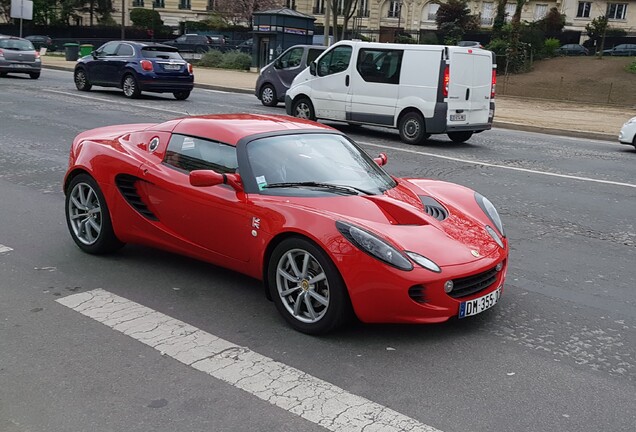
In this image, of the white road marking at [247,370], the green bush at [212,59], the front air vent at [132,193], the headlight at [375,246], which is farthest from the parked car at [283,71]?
the green bush at [212,59]

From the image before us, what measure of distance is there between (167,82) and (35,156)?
10130 millimetres

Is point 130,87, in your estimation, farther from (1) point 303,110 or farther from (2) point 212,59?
(2) point 212,59

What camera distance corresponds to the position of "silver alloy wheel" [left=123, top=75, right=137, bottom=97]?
2078 centimetres

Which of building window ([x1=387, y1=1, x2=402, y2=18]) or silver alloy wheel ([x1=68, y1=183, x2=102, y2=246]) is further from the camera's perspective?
building window ([x1=387, y1=1, x2=402, y2=18])

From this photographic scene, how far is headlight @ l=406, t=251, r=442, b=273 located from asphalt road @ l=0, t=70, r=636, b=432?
50 cm

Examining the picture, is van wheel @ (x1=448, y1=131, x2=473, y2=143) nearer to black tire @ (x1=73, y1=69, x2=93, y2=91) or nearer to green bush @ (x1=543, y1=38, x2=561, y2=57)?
black tire @ (x1=73, y1=69, x2=93, y2=91)

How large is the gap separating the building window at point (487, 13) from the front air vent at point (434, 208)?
236 ft

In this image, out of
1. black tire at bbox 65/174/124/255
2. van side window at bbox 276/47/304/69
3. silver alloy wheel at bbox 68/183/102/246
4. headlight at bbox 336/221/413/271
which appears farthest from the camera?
van side window at bbox 276/47/304/69

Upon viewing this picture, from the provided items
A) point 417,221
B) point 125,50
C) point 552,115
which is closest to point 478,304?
point 417,221

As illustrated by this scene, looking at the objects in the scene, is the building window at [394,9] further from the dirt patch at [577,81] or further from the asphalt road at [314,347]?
the asphalt road at [314,347]

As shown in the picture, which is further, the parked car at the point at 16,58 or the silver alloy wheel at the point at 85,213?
the parked car at the point at 16,58

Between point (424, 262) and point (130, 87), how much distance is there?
18087 millimetres

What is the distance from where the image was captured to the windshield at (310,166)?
510cm

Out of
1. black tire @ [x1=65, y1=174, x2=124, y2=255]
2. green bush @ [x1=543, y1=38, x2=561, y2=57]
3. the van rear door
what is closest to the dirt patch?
green bush @ [x1=543, y1=38, x2=561, y2=57]
